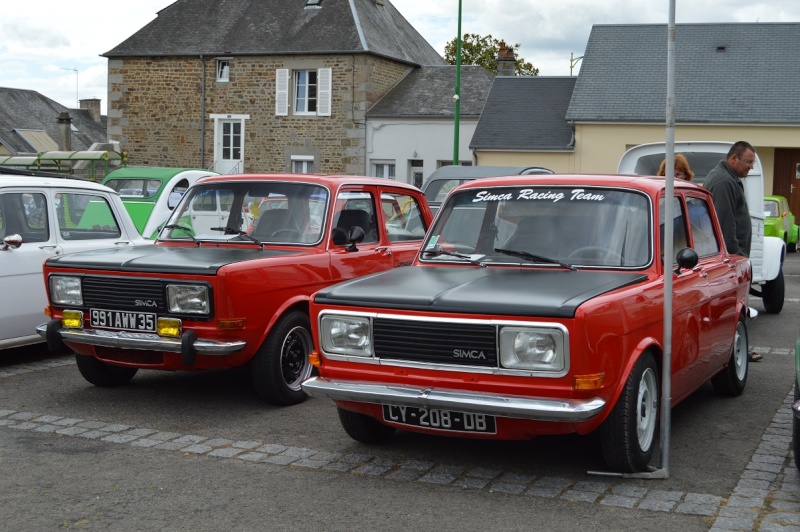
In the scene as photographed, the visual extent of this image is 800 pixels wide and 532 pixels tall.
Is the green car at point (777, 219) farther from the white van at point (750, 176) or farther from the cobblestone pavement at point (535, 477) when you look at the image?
the cobblestone pavement at point (535, 477)

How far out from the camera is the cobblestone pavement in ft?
17.3

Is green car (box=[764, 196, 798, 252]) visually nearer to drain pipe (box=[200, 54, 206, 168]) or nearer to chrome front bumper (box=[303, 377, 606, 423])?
chrome front bumper (box=[303, 377, 606, 423])

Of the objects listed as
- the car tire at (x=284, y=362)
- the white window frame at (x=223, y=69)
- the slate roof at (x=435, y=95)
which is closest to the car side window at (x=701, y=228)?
the car tire at (x=284, y=362)

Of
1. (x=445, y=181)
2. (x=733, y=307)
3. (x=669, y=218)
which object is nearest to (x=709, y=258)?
(x=733, y=307)

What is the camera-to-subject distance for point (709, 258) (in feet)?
25.0

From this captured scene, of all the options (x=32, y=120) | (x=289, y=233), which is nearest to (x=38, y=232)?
(x=289, y=233)

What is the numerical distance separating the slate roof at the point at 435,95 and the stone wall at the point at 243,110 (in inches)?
21.0

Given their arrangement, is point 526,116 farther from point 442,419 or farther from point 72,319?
point 442,419

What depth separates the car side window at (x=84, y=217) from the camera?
32.6ft

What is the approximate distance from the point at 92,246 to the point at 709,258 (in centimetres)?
568

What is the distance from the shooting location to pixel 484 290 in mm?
5781

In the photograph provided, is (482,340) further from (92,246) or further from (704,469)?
(92,246)

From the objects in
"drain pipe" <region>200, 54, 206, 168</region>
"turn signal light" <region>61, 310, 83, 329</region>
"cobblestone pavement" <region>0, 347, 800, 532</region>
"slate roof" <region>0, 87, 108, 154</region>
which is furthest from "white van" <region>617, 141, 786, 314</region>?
"slate roof" <region>0, 87, 108, 154</region>

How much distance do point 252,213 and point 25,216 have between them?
93.0 inches
